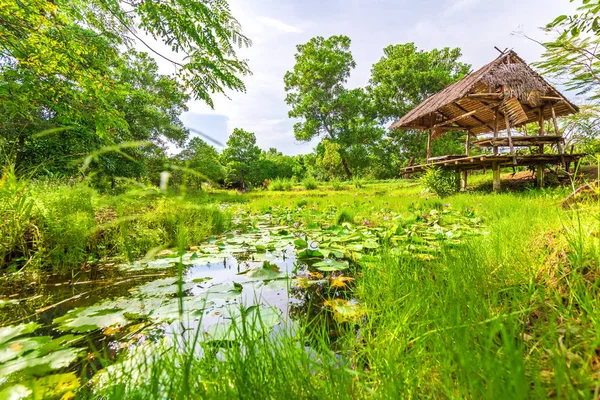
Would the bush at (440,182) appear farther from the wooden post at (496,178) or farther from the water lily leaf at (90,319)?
the water lily leaf at (90,319)

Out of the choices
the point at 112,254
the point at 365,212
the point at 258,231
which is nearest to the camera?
the point at 112,254

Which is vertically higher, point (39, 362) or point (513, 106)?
point (513, 106)

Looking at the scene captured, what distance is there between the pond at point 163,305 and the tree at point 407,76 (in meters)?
22.8

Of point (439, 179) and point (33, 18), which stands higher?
point (33, 18)

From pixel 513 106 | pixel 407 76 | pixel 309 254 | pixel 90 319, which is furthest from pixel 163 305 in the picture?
pixel 407 76

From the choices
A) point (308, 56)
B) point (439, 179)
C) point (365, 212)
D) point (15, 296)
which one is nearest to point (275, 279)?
point (15, 296)

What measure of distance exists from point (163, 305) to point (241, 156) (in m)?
35.6

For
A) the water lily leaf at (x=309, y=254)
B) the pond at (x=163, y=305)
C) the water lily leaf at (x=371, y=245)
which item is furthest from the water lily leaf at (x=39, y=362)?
the water lily leaf at (x=371, y=245)

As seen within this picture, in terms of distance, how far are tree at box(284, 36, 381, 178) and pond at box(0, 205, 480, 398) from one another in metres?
21.1

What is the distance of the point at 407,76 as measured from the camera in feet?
70.2

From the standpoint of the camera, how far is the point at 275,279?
180 centimetres

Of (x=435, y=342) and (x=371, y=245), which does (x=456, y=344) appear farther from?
(x=371, y=245)

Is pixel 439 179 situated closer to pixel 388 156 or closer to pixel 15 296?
pixel 15 296

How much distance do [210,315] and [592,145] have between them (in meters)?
10.6
